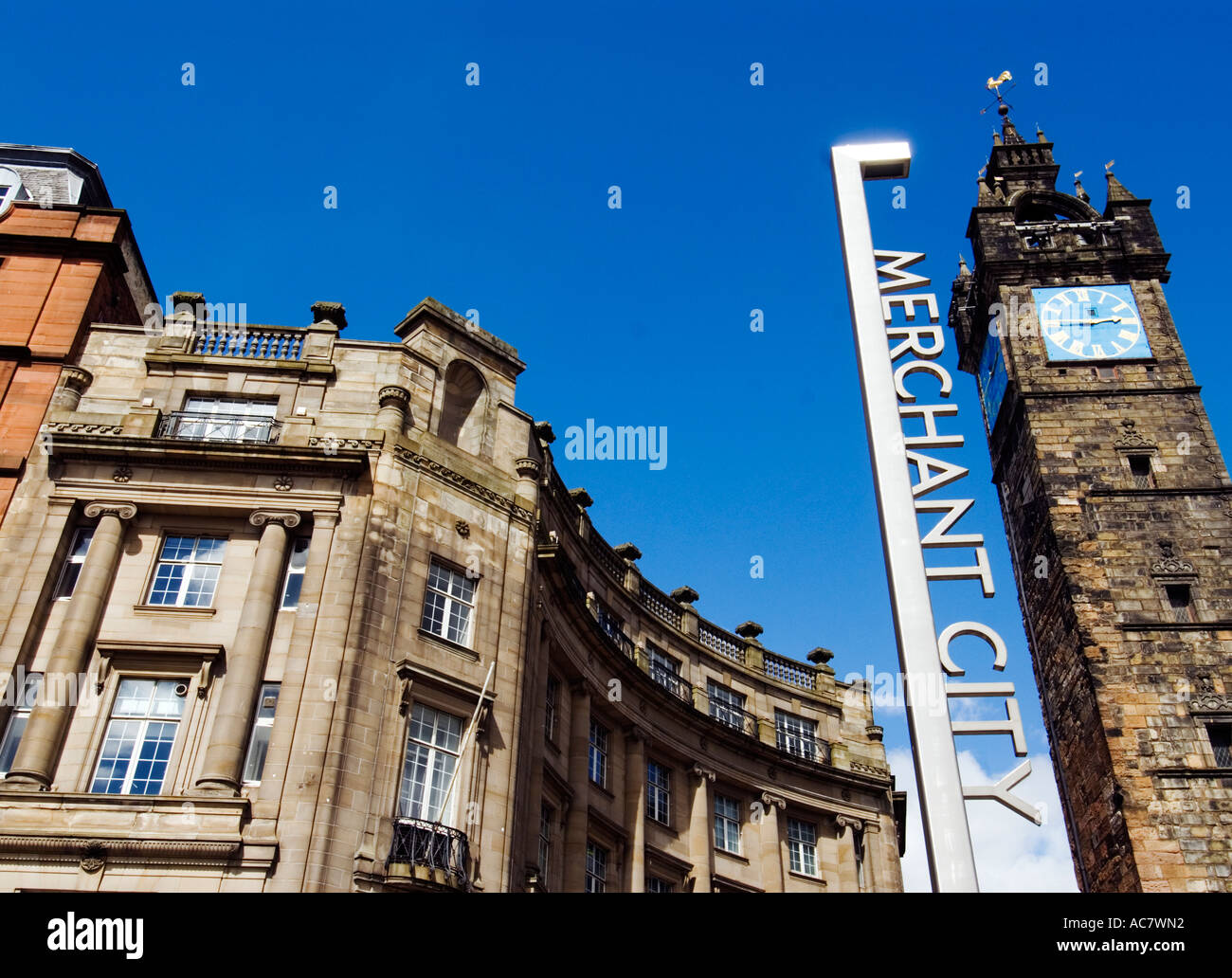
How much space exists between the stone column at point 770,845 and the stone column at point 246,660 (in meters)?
18.8

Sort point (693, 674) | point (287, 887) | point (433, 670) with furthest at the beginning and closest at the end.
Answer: point (693, 674) → point (433, 670) → point (287, 887)

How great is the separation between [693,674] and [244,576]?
58.6 ft

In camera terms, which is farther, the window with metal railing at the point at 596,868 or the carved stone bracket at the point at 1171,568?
the carved stone bracket at the point at 1171,568

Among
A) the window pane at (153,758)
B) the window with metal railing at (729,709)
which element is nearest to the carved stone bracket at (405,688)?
the window pane at (153,758)

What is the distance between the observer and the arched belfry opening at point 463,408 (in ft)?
95.6

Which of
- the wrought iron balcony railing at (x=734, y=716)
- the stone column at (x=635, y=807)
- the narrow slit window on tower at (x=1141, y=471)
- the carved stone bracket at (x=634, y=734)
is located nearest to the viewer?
the stone column at (x=635, y=807)

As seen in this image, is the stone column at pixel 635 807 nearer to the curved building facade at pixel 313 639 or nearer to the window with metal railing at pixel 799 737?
the curved building facade at pixel 313 639

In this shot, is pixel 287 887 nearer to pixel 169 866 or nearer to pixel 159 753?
pixel 169 866

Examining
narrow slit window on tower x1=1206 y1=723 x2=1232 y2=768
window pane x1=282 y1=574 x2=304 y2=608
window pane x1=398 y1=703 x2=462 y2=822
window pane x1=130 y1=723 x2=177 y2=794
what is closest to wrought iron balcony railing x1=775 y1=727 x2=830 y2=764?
narrow slit window on tower x1=1206 y1=723 x2=1232 y2=768

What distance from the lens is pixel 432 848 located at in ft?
70.9

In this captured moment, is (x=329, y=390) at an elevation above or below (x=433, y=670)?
above

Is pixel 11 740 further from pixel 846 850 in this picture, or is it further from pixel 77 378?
pixel 846 850
